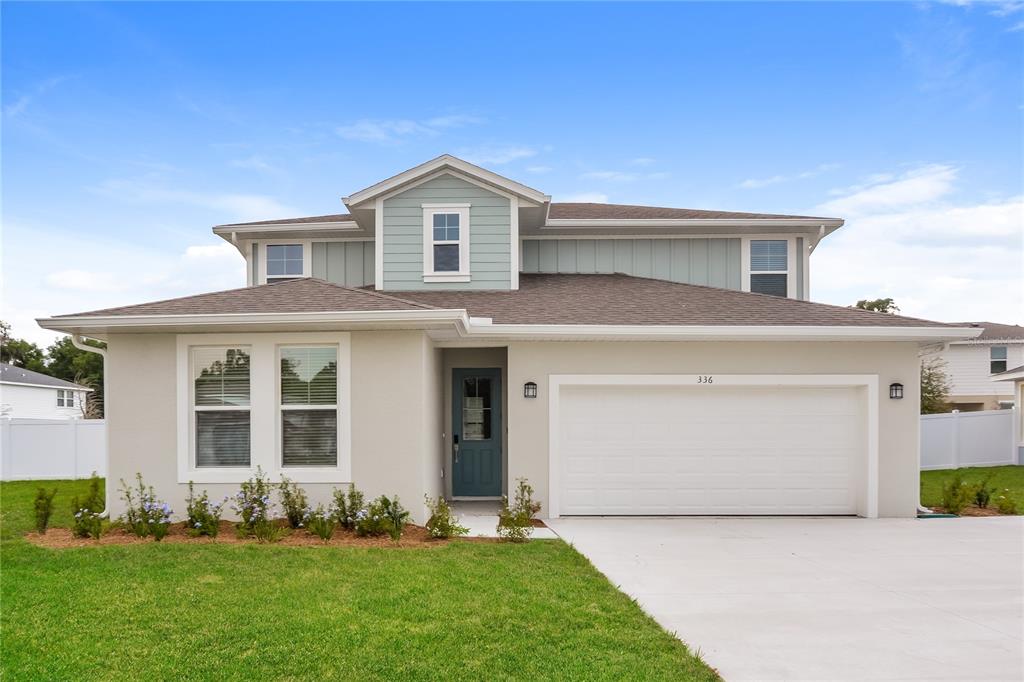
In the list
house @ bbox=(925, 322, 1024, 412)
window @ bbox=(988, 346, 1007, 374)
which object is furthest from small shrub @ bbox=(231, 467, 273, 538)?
window @ bbox=(988, 346, 1007, 374)

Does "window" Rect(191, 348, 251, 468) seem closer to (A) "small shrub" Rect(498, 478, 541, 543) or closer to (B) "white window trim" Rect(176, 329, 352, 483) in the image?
(B) "white window trim" Rect(176, 329, 352, 483)

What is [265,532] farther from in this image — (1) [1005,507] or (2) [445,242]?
(1) [1005,507]

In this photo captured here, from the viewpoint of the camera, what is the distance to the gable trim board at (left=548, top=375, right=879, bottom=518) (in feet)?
31.7

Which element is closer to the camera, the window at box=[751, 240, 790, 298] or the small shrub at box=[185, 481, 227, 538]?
the small shrub at box=[185, 481, 227, 538]

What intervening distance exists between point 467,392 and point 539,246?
137 inches

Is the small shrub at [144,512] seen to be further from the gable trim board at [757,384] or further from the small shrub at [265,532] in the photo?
the gable trim board at [757,384]

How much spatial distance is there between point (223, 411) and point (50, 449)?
9.98 meters

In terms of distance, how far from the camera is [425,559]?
21.8 ft

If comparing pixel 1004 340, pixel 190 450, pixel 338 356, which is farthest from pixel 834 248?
pixel 190 450

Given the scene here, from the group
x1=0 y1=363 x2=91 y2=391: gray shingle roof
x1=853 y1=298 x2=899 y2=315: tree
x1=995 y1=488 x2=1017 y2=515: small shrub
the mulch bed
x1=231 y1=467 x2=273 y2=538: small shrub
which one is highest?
x1=853 y1=298 x2=899 y2=315: tree

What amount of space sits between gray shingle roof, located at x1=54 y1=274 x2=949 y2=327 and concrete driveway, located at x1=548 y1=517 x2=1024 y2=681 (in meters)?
2.86

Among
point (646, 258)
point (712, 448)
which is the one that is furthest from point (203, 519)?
point (646, 258)

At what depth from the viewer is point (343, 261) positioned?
13117mm

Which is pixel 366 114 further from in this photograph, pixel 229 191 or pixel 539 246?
pixel 539 246
